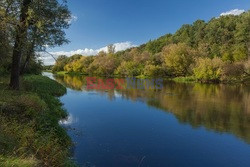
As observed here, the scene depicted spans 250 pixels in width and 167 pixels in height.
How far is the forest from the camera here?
183ft

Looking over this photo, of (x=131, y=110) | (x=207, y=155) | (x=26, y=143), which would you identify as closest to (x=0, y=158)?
(x=26, y=143)

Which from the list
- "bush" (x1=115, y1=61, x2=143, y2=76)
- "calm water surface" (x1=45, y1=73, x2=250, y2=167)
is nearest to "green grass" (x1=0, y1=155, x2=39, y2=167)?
"calm water surface" (x1=45, y1=73, x2=250, y2=167)

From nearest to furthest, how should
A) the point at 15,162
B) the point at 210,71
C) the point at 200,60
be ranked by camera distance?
the point at 15,162 → the point at 210,71 → the point at 200,60

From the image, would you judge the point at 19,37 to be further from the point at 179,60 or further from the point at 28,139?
the point at 179,60

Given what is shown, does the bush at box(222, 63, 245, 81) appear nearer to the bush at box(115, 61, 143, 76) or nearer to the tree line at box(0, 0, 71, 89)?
the bush at box(115, 61, 143, 76)

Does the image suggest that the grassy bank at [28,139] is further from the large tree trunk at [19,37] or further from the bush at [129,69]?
the bush at [129,69]

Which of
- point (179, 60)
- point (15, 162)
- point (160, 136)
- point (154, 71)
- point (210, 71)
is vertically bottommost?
point (160, 136)

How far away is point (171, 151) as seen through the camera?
11.4 m

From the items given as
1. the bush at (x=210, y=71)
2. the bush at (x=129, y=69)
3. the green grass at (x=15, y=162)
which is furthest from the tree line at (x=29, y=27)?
the bush at (x=129, y=69)

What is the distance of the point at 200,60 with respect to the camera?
6012 centimetres

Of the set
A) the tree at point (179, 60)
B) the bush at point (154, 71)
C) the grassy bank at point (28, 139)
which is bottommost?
the grassy bank at point (28, 139)

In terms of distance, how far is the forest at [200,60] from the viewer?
183 ft

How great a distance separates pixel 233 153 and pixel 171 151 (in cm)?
286

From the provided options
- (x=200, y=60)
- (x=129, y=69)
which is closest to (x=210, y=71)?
(x=200, y=60)
